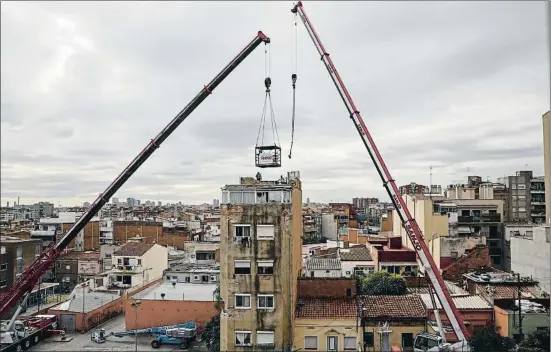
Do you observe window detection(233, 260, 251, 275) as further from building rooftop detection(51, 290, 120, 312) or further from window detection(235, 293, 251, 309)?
building rooftop detection(51, 290, 120, 312)

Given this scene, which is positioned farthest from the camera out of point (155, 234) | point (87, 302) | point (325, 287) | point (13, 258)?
point (155, 234)

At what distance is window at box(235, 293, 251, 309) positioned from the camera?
1838cm

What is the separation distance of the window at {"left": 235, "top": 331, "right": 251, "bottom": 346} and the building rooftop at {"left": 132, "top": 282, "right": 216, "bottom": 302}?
26.4ft

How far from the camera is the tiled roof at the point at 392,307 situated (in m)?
20.0

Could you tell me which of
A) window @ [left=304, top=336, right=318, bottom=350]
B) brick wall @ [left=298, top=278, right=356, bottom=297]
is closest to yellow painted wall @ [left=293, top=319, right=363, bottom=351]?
window @ [left=304, top=336, right=318, bottom=350]

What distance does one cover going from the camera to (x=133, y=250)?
116 feet

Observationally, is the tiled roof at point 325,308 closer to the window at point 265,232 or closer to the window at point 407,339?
the window at point 407,339

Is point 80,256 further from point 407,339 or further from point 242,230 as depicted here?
point 407,339

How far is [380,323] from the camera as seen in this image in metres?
19.8

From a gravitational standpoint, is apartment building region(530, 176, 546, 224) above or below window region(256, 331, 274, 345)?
above

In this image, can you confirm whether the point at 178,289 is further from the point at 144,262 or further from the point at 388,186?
the point at 388,186

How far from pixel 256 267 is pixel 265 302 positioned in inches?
52.6

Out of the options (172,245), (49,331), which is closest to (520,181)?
(172,245)

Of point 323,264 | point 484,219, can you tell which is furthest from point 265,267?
point 484,219
